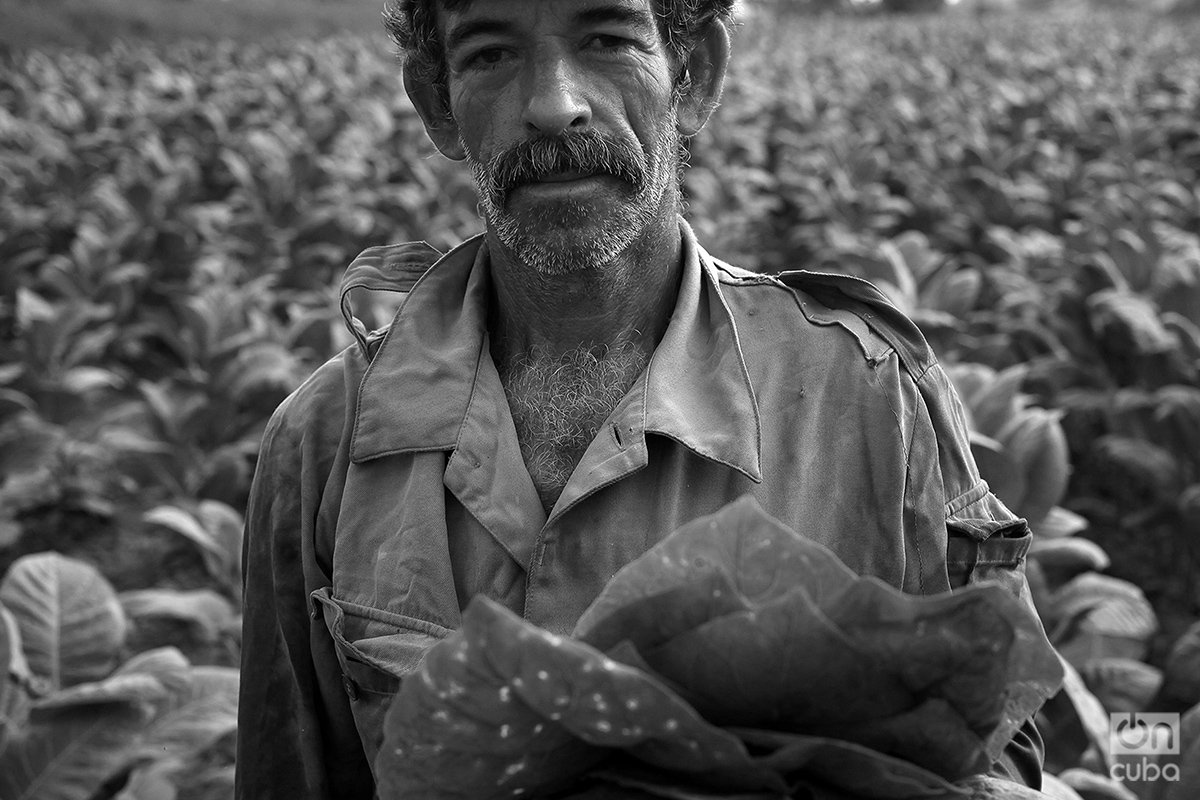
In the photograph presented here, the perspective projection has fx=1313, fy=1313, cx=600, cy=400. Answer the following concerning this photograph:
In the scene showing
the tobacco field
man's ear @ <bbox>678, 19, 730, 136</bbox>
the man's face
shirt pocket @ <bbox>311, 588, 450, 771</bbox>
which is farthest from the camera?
the tobacco field

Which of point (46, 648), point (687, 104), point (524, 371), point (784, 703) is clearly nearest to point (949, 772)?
point (784, 703)

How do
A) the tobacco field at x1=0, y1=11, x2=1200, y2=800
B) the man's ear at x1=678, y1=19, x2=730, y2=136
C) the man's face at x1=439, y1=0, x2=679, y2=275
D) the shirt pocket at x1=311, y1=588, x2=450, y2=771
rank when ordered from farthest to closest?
1. the tobacco field at x1=0, y1=11, x2=1200, y2=800
2. the man's ear at x1=678, y1=19, x2=730, y2=136
3. the man's face at x1=439, y1=0, x2=679, y2=275
4. the shirt pocket at x1=311, y1=588, x2=450, y2=771

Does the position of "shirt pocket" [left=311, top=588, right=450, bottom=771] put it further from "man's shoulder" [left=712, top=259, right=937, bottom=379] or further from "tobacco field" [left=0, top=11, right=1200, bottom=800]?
"tobacco field" [left=0, top=11, right=1200, bottom=800]

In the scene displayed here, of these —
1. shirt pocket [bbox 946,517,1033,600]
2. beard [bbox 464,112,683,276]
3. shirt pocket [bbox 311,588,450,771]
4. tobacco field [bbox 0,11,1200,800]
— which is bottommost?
tobacco field [bbox 0,11,1200,800]

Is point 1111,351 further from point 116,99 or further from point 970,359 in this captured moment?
point 116,99

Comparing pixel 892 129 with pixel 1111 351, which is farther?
pixel 892 129

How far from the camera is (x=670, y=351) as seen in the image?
1.82 meters

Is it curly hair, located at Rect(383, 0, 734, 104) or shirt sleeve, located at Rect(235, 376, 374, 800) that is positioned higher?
curly hair, located at Rect(383, 0, 734, 104)

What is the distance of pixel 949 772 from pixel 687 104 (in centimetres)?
119

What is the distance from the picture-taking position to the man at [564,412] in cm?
171

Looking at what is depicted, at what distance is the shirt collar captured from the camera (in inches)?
67.4

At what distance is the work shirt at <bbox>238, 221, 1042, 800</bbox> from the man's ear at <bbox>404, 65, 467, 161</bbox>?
0.89 feet

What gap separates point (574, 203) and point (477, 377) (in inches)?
11.1

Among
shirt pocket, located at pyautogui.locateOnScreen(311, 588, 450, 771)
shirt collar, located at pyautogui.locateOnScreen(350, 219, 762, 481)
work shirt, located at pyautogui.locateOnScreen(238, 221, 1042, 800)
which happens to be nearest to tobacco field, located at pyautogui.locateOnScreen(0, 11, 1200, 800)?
work shirt, located at pyautogui.locateOnScreen(238, 221, 1042, 800)
